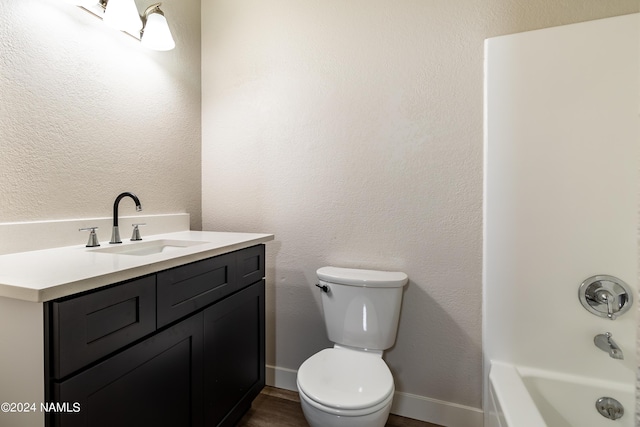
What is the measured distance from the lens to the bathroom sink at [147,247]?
132cm

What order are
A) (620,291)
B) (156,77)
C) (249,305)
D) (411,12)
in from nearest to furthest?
(620,291)
(249,305)
(411,12)
(156,77)

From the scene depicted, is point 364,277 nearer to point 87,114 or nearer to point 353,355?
point 353,355

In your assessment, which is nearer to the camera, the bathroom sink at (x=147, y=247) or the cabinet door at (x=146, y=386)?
the cabinet door at (x=146, y=386)

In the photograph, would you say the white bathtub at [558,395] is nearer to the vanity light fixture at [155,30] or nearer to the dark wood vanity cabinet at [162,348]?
the dark wood vanity cabinet at [162,348]

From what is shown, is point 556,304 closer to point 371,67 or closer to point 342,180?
point 342,180

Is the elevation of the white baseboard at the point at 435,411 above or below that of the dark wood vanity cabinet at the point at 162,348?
below

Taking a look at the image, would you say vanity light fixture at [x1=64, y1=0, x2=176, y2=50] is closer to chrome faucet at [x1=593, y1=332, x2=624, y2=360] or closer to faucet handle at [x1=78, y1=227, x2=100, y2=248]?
faucet handle at [x1=78, y1=227, x2=100, y2=248]

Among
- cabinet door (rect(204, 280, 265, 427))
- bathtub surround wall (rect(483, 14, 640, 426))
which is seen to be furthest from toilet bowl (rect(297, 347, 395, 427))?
bathtub surround wall (rect(483, 14, 640, 426))

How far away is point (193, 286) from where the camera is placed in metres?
1.14

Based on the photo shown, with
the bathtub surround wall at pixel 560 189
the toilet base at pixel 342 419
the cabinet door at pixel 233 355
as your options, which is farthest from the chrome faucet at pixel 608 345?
the cabinet door at pixel 233 355

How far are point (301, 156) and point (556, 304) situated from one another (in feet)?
4.67

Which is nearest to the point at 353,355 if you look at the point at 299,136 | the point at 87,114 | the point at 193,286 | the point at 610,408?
the point at 193,286

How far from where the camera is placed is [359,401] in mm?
1104

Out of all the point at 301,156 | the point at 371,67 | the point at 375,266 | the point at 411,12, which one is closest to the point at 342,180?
the point at 301,156
